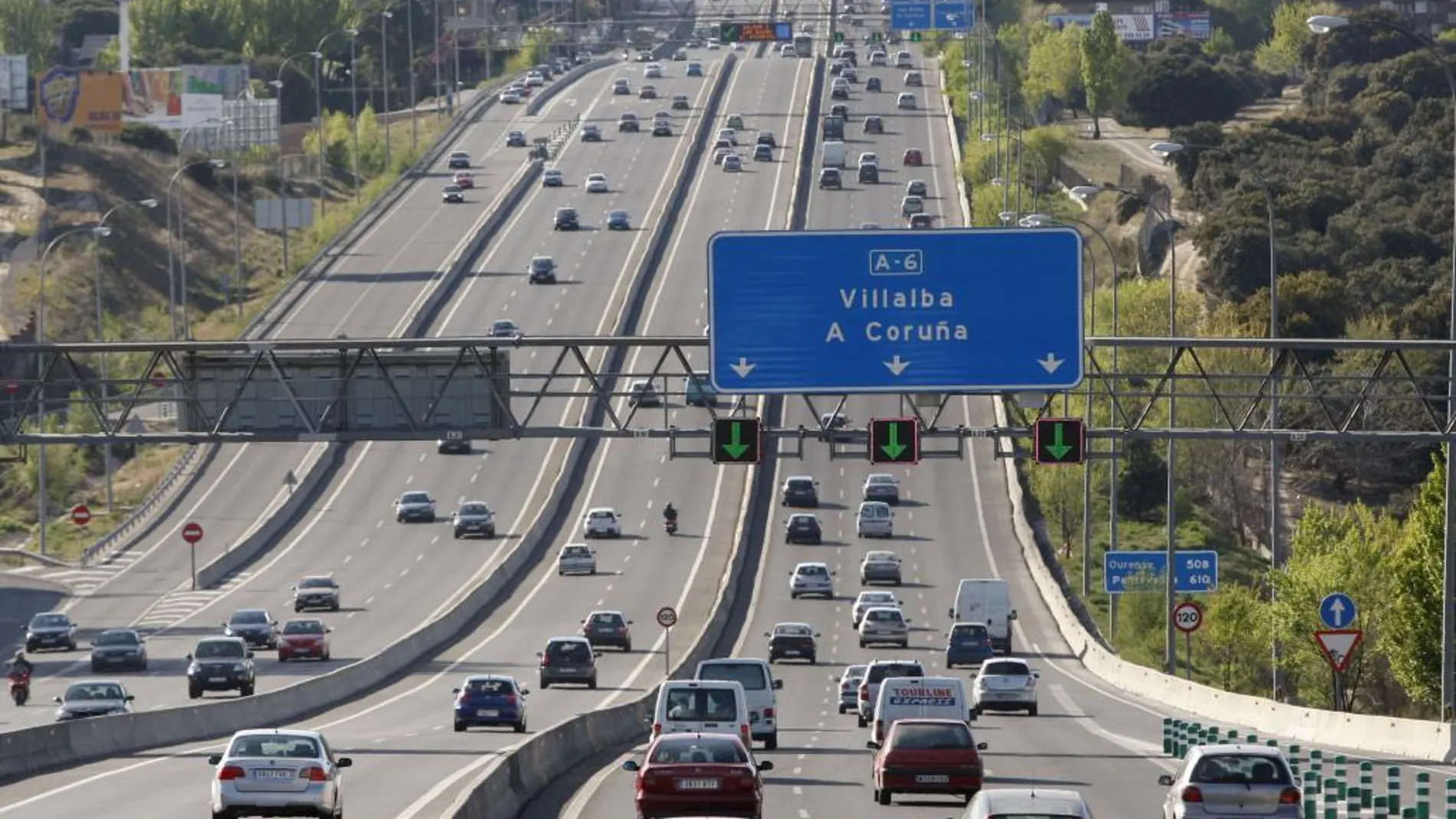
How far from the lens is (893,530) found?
93.9 meters

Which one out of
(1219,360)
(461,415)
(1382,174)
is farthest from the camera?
(1382,174)

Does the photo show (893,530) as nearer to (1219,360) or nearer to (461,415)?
(1219,360)

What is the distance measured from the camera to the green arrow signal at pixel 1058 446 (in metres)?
45.8

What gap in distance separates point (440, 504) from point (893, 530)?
17.2 meters

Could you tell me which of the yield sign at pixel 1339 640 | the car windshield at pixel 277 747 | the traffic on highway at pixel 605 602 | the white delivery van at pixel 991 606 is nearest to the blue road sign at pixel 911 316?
the traffic on highway at pixel 605 602

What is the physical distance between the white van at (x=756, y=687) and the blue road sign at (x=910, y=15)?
106 m

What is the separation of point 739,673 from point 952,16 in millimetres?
109167

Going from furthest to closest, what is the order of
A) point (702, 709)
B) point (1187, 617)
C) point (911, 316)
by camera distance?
point (1187, 617) < point (911, 316) < point (702, 709)

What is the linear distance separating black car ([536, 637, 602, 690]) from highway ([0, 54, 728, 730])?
7.03 meters

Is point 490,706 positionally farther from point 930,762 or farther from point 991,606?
point 991,606

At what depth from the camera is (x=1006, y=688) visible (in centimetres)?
5616

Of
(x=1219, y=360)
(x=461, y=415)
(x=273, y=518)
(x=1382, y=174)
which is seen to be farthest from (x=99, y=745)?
(x=1382, y=174)

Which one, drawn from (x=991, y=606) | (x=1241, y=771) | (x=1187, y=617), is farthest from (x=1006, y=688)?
(x=1241, y=771)

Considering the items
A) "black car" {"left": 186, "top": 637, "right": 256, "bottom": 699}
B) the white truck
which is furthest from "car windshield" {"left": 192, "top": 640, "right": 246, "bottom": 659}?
the white truck
